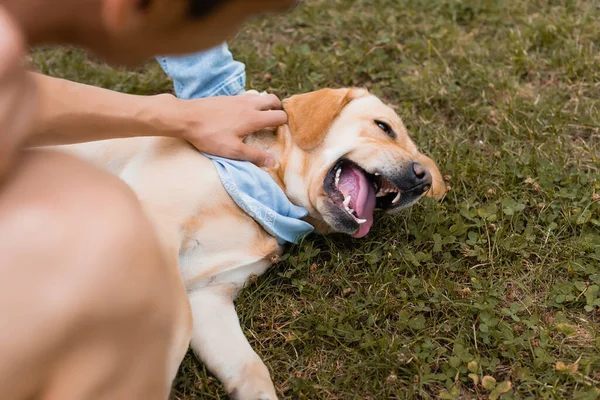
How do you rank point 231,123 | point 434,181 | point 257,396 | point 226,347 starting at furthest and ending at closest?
point 434,181 < point 231,123 < point 226,347 < point 257,396

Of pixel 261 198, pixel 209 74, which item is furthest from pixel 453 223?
pixel 209 74

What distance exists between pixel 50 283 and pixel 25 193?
18cm

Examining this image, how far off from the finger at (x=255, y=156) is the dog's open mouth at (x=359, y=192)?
0.86 ft

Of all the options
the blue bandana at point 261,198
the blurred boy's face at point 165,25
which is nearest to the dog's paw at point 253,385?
the blue bandana at point 261,198

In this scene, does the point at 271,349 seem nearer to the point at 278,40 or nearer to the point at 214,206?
the point at 214,206

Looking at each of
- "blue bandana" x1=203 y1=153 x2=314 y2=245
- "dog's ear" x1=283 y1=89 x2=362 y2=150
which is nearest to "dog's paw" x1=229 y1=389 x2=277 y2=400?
"blue bandana" x1=203 y1=153 x2=314 y2=245

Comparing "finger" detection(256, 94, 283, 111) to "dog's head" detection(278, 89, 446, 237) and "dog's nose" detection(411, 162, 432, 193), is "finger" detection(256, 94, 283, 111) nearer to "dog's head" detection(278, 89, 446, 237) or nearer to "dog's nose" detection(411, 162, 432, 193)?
"dog's head" detection(278, 89, 446, 237)

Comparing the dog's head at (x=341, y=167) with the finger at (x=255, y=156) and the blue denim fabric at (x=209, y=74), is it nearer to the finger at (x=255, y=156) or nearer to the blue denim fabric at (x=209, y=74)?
the finger at (x=255, y=156)

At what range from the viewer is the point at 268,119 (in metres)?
2.73

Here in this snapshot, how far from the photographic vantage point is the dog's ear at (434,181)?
2.97m

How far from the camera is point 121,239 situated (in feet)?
4.10

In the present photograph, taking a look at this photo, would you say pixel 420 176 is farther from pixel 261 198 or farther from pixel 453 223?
pixel 261 198

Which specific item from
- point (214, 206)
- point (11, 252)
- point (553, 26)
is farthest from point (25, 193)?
point (553, 26)

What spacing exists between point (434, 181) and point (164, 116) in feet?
4.14
